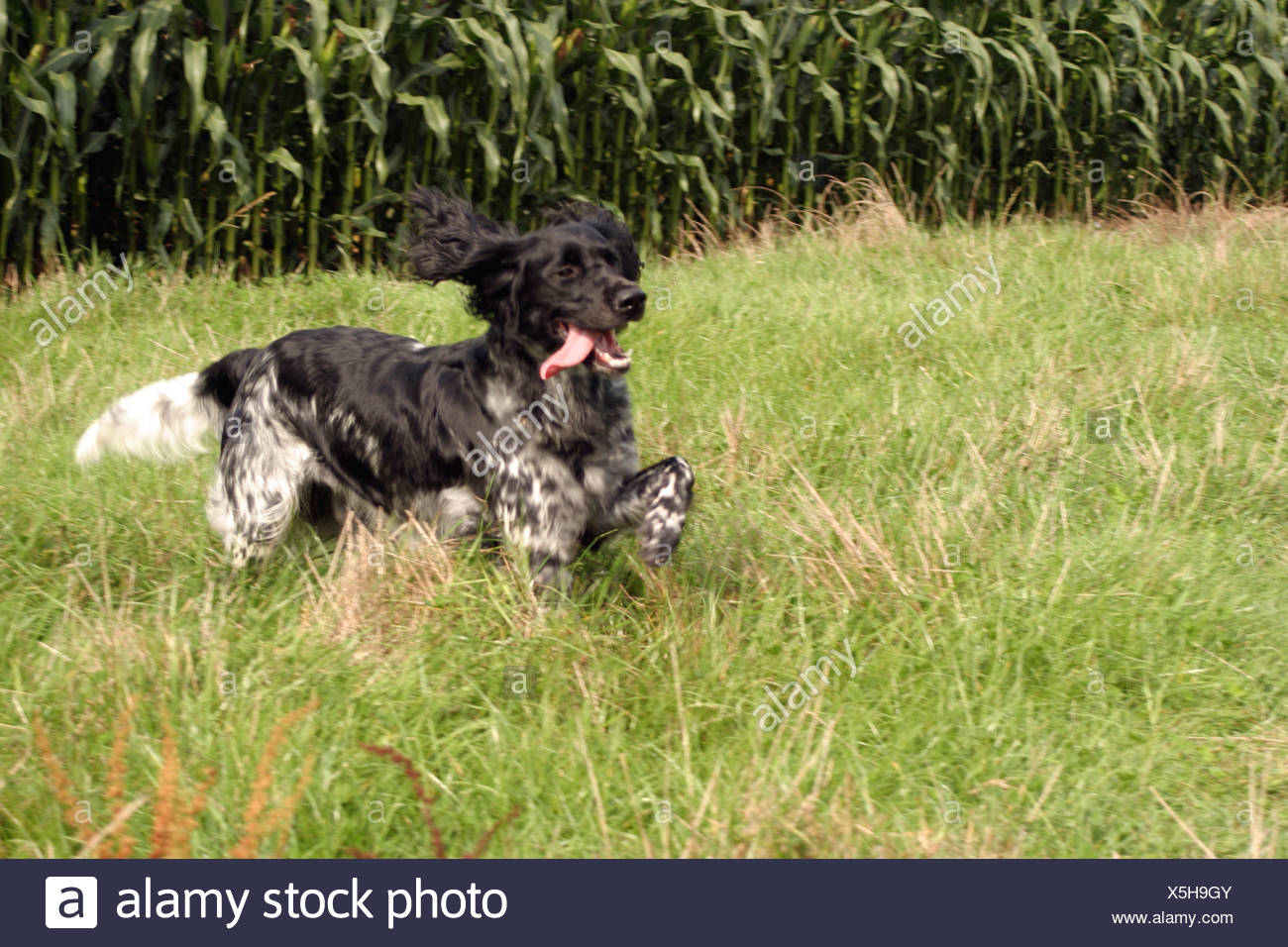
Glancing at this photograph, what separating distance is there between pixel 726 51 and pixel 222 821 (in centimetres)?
690

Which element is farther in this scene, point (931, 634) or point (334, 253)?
point (334, 253)

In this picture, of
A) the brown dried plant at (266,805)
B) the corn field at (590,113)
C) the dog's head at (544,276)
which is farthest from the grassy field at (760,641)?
the corn field at (590,113)

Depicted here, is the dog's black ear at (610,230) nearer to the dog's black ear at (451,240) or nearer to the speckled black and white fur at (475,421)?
the speckled black and white fur at (475,421)

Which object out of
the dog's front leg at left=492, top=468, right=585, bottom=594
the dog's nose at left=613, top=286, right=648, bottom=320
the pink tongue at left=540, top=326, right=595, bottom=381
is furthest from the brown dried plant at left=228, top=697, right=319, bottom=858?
the dog's nose at left=613, top=286, right=648, bottom=320

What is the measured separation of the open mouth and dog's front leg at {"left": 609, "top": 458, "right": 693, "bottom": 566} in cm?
35

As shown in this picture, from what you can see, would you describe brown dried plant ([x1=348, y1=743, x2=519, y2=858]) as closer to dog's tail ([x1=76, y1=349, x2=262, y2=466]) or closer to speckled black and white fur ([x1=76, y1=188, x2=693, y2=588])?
speckled black and white fur ([x1=76, y1=188, x2=693, y2=588])

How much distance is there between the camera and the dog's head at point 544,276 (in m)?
4.11

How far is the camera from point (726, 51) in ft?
28.5

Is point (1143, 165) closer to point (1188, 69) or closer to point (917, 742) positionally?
point (1188, 69)

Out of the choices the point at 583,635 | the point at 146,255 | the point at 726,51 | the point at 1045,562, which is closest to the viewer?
the point at 583,635

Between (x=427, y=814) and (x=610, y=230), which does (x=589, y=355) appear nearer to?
(x=610, y=230)

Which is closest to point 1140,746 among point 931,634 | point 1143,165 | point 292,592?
point 931,634

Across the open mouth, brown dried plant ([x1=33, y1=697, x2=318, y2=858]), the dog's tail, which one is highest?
the open mouth

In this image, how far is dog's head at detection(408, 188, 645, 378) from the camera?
4113mm
